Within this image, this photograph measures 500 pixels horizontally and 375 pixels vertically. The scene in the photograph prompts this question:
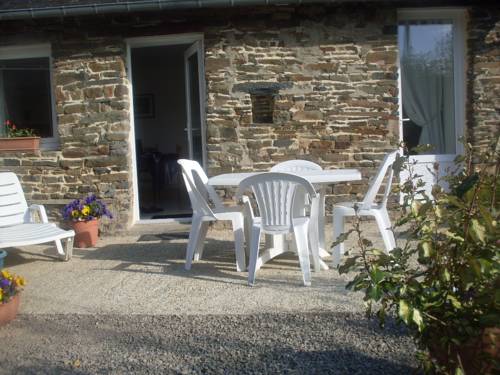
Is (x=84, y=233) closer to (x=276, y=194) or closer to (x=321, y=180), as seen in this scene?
(x=276, y=194)

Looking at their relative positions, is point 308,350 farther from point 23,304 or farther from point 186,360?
point 23,304

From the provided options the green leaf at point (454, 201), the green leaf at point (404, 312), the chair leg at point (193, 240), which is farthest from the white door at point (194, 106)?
the green leaf at point (404, 312)

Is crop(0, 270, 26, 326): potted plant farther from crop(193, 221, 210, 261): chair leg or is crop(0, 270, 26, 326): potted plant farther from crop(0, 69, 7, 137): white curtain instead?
crop(0, 69, 7, 137): white curtain

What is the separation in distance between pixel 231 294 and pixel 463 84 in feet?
15.2

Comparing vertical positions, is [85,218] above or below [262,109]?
below

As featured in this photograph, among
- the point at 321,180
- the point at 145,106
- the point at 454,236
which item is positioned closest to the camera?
the point at 454,236

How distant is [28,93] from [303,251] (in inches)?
198

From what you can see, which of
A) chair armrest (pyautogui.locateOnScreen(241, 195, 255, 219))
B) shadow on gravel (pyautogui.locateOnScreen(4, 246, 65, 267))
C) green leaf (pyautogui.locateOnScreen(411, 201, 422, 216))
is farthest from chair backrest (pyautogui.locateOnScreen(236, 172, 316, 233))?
shadow on gravel (pyautogui.locateOnScreen(4, 246, 65, 267))

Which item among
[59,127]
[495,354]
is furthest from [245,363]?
[59,127]

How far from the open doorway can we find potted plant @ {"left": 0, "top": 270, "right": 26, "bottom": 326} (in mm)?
5155

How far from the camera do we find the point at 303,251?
4.33m

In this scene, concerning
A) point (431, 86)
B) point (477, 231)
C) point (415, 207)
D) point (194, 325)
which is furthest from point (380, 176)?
point (431, 86)

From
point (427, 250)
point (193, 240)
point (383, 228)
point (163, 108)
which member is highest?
point (163, 108)

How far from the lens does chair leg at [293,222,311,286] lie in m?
4.32
